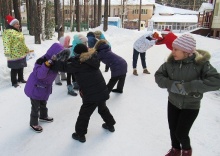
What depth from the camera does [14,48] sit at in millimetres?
5242

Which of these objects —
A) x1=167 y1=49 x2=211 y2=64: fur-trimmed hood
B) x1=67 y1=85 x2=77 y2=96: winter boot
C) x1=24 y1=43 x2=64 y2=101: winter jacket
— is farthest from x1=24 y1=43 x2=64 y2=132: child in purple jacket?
x1=167 y1=49 x2=211 y2=64: fur-trimmed hood

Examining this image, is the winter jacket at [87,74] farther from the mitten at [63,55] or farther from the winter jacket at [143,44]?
the winter jacket at [143,44]

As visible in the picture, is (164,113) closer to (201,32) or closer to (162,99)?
(162,99)

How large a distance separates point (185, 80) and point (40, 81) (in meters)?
1.99

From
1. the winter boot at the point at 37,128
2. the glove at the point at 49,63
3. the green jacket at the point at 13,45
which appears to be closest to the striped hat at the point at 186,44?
the glove at the point at 49,63

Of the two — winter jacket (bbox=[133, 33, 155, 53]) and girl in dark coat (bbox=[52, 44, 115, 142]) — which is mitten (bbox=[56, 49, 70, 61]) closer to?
girl in dark coat (bbox=[52, 44, 115, 142])

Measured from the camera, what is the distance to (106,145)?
3.16m

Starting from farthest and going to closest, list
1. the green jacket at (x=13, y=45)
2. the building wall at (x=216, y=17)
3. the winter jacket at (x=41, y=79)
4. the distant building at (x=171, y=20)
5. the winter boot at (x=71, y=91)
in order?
1. the distant building at (x=171, y=20)
2. the building wall at (x=216, y=17)
3. the green jacket at (x=13, y=45)
4. the winter boot at (x=71, y=91)
5. the winter jacket at (x=41, y=79)

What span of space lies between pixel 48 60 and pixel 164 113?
2348 mm

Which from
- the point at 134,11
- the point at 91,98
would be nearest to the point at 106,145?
the point at 91,98

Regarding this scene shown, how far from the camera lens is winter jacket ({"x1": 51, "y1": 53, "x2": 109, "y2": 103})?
293 centimetres

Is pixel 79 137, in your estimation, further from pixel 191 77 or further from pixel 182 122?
pixel 191 77

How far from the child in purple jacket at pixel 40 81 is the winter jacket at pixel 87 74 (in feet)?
0.66

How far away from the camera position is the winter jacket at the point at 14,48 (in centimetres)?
514
